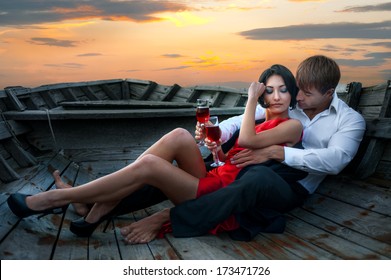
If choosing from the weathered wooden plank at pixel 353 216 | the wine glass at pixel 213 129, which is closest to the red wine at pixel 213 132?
the wine glass at pixel 213 129

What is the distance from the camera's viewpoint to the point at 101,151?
5.08 metres

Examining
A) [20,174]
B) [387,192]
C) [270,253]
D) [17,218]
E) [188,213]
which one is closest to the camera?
[270,253]

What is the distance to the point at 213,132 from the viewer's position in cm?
296

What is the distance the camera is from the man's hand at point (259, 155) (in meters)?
2.91

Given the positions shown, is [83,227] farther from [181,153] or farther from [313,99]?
[313,99]

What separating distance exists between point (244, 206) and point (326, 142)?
2.86 ft

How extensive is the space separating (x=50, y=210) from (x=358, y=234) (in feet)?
6.57

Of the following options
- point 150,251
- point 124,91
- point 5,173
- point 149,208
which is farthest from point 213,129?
point 124,91

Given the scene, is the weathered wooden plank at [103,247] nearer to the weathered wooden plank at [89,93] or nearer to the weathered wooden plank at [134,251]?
the weathered wooden plank at [134,251]

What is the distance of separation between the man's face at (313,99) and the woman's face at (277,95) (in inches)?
7.2

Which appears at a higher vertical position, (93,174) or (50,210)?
(50,210)
